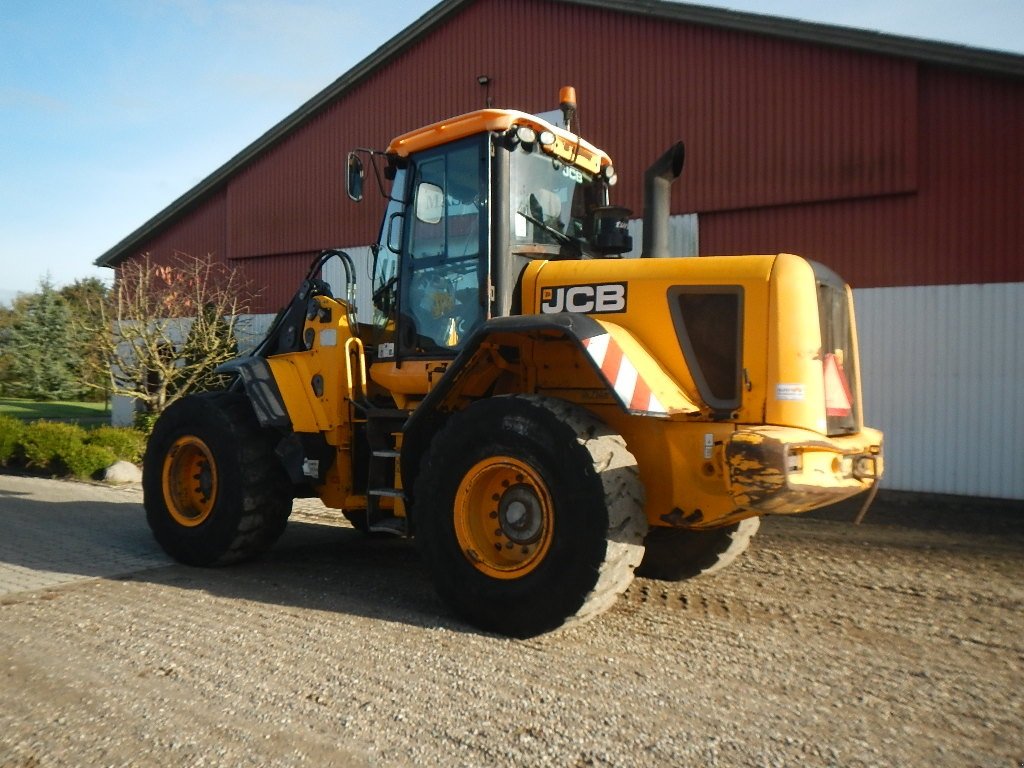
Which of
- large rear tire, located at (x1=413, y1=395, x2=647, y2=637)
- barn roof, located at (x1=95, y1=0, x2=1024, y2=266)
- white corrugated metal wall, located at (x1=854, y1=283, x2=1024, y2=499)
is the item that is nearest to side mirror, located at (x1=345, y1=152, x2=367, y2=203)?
large rear tire, located at (x1=413, y1=395, x2=647, y2=637)

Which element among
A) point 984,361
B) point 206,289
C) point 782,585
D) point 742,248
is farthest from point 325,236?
point 782,585

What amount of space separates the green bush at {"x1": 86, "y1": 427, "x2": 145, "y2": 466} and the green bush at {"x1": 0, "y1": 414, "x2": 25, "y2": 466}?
1.26 metres

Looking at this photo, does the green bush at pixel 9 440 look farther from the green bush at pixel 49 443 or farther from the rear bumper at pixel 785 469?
the rear bumper at pixel 785 469

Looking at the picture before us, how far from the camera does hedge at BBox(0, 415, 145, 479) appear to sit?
12.7m

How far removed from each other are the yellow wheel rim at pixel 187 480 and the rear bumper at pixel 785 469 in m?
4.26

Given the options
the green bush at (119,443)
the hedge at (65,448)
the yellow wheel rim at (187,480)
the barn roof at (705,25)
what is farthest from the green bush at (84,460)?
the barn roof at (705,25)

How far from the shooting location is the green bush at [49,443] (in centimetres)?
1295

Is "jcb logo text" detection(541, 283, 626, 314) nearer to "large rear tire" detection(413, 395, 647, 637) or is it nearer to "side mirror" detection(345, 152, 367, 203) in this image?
"large rear tire" detection(413, 395, 647, 637)

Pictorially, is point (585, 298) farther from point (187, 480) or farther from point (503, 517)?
point (187, 480)

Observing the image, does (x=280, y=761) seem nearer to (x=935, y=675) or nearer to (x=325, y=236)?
(x=935, y=675)

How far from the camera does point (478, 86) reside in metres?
15.0

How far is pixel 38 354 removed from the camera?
35.2 m

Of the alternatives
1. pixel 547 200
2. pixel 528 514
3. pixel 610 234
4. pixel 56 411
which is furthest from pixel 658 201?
pixel 56 411

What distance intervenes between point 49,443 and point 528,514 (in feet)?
35.8
